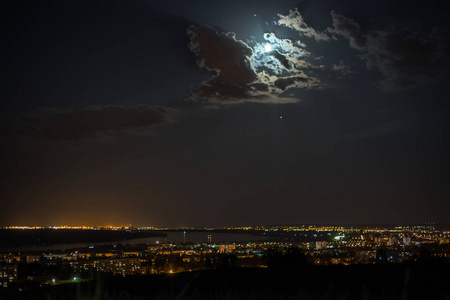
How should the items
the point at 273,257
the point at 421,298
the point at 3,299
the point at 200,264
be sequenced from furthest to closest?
the point at 273,257, the point at 200,264, the point at 421,298, the point at 3,299

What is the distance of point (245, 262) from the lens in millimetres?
13344

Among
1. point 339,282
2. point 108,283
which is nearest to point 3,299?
point 108,283

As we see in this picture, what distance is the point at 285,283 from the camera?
8188 millimetres

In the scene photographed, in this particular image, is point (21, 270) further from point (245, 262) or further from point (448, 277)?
point (448, 277)

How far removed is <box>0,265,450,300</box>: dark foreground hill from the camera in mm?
7070

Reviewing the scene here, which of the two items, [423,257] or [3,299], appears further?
[423,257]

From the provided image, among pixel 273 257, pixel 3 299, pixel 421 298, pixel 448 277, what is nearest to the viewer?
pixel 3 299

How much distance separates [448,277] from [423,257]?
12.1 feet

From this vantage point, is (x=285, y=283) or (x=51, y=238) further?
(x=51, y=238)

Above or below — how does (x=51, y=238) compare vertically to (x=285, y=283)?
above

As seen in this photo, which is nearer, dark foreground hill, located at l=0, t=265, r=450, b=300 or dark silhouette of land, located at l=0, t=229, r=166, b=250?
dark foreground hill, located at l=0, t=265, r=450, b=300

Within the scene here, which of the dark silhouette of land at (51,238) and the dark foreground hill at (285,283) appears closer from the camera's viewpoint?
the dark foreground hill at (285,283)

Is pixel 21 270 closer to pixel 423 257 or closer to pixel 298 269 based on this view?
pixel 298 269

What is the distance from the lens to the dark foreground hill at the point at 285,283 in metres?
7.07
